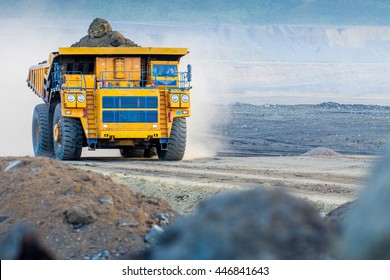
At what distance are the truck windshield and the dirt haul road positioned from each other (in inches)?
74.7

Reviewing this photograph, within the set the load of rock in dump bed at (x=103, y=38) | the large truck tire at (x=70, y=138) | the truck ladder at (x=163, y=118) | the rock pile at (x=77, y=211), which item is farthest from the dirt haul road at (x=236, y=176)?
the load of rock in dump bed at (x=103, y=38)

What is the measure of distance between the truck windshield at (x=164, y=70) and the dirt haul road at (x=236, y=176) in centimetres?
190

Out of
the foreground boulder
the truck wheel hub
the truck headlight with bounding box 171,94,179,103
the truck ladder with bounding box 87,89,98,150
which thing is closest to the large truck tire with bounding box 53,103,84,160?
the truck wheel hub

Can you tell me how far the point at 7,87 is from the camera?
37.8 metres

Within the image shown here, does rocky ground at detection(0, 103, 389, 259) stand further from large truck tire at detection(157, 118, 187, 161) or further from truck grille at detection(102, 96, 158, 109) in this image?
truck grille at detection(102, 96, 158, 109)

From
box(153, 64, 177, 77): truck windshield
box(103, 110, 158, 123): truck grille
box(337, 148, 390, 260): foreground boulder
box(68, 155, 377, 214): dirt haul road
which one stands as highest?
box(153, 64, 177, 77): truck windshield

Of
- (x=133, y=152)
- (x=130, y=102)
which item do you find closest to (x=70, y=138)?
(x=130, y=102)

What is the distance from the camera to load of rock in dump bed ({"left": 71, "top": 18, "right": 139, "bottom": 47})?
87.9ft

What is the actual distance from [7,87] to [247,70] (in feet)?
295

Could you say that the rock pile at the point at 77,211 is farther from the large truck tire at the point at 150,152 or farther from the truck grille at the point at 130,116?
the large truck tire at the point at 150,152

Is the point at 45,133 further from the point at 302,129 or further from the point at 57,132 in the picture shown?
the point at 302,129

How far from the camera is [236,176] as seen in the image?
20.0m

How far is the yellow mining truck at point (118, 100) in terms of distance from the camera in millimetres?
22625

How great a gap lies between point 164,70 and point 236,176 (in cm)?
451
